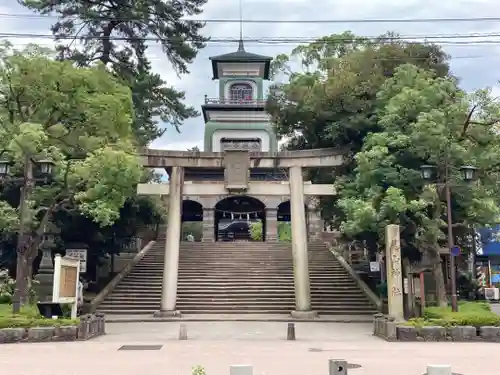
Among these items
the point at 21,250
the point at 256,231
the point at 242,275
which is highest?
the point at 256,231

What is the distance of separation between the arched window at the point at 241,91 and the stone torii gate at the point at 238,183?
22.4 metres

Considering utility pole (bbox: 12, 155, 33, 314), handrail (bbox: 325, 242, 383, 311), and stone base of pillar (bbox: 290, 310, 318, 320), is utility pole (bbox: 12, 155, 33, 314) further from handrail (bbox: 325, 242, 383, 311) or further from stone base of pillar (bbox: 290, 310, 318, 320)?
handrail (bbox: 325, 242, 383, 311)

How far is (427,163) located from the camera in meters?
18.3

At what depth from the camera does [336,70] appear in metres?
23.1

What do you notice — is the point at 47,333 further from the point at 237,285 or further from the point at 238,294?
the point at 237,285

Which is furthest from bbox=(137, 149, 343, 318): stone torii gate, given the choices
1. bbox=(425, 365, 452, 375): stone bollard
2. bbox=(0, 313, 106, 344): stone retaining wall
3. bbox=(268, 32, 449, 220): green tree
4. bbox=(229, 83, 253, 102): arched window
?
bbox=(229, 83, 253, 102): arched window

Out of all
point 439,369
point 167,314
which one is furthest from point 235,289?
point 439,369

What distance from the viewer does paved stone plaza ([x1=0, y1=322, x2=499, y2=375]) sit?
402 inches

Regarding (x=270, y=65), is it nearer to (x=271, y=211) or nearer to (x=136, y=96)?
(x=271, y=211)

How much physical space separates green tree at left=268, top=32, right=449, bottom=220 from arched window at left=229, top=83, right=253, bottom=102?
20.0 metres

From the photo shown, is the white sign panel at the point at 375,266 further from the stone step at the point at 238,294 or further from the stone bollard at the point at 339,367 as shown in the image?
the stone bollard at the point at 339,367

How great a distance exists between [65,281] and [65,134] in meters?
4.85

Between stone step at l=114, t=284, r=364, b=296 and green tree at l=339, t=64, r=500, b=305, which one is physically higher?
green tree at l=339, t=64, r=500, b=305

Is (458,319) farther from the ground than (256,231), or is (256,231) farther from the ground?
(256,231)
